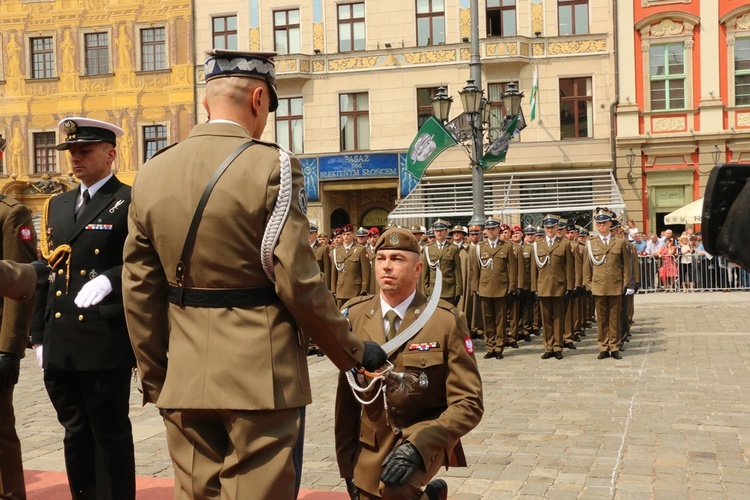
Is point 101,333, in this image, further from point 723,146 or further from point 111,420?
point 723,146

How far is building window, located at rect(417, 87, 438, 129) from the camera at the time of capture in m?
31.3

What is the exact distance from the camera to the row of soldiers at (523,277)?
1350cm

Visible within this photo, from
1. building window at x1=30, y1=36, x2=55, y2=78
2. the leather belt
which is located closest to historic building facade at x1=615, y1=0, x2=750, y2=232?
building window at x1=30, y1=36, x2=55, y2=78

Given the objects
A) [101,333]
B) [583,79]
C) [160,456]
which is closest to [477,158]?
[160,456]

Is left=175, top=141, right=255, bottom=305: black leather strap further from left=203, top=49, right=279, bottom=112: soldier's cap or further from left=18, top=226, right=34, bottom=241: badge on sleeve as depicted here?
left=18, top=226, right=34, bottom=241: badge on sleeve

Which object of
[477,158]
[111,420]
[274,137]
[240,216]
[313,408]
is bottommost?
[313,408]

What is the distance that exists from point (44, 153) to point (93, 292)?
32760 mm

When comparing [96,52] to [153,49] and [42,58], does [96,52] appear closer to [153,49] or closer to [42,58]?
[42,58]

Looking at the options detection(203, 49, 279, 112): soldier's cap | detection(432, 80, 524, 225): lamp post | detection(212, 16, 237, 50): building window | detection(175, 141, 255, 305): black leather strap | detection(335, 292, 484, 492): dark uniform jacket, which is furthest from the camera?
detection(212, 16, 237, 50): building window

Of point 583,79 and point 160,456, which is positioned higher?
point 583,79

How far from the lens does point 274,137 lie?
33.1 metres

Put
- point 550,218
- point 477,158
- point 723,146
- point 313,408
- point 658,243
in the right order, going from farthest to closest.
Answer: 1. point 723,146
2. point 658,243
3. point 477,158
4. point 550,218
5. point 313,408

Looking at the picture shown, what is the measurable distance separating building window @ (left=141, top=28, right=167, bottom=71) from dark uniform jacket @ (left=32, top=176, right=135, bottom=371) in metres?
30.8

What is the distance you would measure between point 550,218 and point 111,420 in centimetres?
1139
